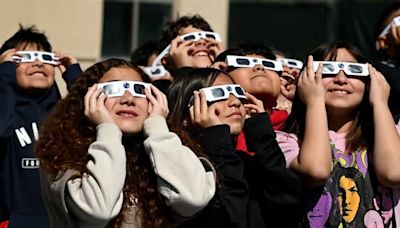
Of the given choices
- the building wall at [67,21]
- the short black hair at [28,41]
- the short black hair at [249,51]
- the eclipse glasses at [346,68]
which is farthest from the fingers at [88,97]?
the building wall at [67,21]

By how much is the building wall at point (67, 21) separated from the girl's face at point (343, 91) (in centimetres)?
357

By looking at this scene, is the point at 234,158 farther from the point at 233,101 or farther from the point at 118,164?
the point at 118,164

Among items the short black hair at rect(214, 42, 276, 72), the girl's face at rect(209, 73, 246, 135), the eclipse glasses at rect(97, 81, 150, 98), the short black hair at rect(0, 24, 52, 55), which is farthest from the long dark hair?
the short black hair at rect(0, 24, 52, 55)

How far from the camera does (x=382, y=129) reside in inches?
168

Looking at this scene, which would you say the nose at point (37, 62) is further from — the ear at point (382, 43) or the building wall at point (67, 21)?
the building wall at point (67, 21)

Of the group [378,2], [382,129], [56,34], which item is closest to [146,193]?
[382,129]

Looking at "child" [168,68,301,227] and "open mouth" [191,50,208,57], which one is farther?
"open mouth" [191,50,208,57]

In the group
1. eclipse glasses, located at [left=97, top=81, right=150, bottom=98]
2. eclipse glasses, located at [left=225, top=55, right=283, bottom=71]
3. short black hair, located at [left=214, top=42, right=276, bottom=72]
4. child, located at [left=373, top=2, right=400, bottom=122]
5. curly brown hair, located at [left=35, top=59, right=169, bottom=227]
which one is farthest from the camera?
short black hair, located at [left=214, top=42, right=276, bottom=72]

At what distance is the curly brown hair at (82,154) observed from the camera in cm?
387

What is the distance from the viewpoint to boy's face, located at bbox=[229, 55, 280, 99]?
4840mm

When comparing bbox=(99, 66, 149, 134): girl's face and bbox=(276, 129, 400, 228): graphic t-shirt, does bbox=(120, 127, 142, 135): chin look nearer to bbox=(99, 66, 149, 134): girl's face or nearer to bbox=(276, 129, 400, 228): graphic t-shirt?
bbox=(99, 66, 149, 134): girl's face

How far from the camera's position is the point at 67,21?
7.67m

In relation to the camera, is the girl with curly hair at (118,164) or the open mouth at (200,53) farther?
the open mouth at (200,53)

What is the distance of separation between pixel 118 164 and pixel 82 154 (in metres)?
0.21
